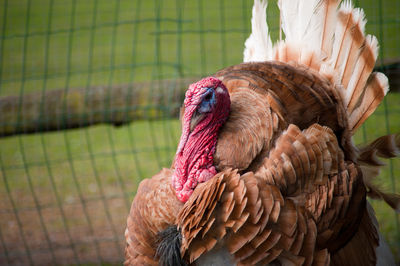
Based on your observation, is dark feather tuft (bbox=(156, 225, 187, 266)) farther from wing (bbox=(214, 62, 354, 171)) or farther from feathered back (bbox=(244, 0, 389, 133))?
feathered back (bbox=(244, 0, 389, 133))

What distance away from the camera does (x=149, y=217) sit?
8.18 feet

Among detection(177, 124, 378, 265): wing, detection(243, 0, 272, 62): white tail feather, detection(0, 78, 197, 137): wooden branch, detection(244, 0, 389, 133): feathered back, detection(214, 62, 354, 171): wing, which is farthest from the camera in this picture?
detection(0, 78, 197, 137): wooden branch

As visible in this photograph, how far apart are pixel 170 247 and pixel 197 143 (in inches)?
20.1

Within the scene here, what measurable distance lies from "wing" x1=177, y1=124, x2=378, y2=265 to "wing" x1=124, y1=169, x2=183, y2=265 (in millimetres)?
126

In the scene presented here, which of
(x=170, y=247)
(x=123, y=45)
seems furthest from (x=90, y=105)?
(x=123, y=45)

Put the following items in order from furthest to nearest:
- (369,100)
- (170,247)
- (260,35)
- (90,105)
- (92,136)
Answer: (92,136) < (90,105) < (260,35) < (369,100) < (170,247)

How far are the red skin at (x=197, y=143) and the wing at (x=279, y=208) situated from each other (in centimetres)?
9

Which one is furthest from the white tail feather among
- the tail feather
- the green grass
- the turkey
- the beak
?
the green grass

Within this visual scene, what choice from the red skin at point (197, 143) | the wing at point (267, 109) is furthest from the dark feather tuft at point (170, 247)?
the wing at point (267, 109)

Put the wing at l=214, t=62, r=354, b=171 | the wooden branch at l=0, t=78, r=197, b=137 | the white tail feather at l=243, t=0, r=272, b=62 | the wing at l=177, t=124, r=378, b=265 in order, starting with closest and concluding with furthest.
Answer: the wing at l=177, t=124, r=378, b=265
the wing at l=214, t=62, r=354, b=171
the white tail feather at l=243, t=0, r=272, b=62
the wooden branch at l=0, t=78, r=197, b=137

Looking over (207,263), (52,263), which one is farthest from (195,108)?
(52,263)

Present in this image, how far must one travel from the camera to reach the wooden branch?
3.94 metres

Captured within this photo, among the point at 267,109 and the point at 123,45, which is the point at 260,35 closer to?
the point at 267,109

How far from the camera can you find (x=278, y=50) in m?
3.19
